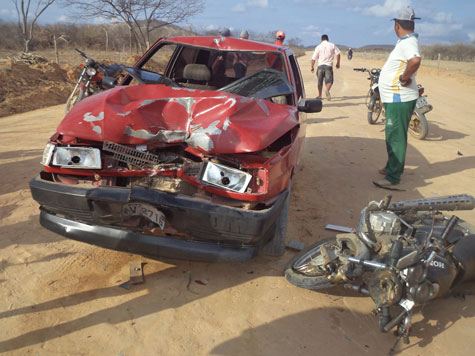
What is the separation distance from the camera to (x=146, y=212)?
8.27ft

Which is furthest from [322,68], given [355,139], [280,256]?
[280,256]

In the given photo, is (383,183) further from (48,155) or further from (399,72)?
(48,155)

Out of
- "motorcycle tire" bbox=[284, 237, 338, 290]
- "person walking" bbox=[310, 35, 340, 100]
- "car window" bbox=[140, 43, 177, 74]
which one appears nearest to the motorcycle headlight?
"car window" bbox=[140, 43, 177, 74]

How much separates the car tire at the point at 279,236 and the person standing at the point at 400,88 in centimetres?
259

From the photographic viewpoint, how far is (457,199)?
2.68m

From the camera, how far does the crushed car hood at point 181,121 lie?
9.21ft

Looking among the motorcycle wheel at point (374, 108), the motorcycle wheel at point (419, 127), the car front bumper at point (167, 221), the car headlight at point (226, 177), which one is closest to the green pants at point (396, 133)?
the car front bumper at point (167, 221)

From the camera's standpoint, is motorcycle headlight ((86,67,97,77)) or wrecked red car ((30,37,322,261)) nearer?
wrecked red car ((30,37,322,261))

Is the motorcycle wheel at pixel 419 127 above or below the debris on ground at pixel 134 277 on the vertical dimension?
above

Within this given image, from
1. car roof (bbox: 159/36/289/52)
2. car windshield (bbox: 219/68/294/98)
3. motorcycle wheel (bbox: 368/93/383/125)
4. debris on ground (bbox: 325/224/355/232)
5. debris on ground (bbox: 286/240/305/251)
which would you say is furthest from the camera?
motorcycle wheel (bbox: 368/93/383/125)

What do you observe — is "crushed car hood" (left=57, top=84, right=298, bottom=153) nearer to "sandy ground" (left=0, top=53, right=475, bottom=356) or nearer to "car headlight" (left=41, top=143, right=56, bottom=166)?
"car headlight" (left=41, top=143, right=56, bottom=166)

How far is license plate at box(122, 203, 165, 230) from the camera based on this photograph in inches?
98.4

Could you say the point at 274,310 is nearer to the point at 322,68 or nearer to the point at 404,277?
the point at 404,277

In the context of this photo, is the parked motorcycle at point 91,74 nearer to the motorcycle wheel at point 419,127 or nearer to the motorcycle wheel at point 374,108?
the motorcycle wheel at point 374,108
